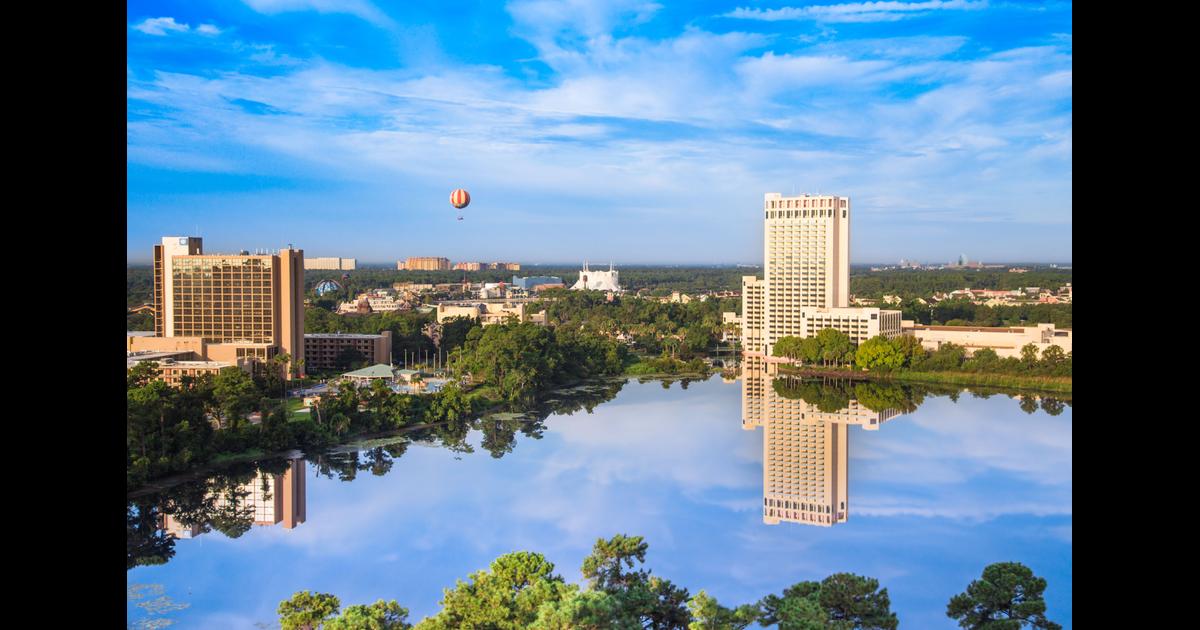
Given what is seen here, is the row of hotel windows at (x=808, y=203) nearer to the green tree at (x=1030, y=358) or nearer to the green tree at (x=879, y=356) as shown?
the green tree at (x=879, y=356)

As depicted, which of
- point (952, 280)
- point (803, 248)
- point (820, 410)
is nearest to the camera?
point (820, 410)

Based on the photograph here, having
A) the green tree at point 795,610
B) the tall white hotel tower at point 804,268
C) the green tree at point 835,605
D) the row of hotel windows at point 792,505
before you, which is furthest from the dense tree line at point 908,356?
the green tree at point 795,610

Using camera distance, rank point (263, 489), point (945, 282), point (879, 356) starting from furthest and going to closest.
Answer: point (945, 282)
point (879, 356)
point (263, 489)

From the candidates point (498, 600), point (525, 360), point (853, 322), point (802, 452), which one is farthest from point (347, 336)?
point (498, 600)

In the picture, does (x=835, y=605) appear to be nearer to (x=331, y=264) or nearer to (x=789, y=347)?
(x=789, y=347)
